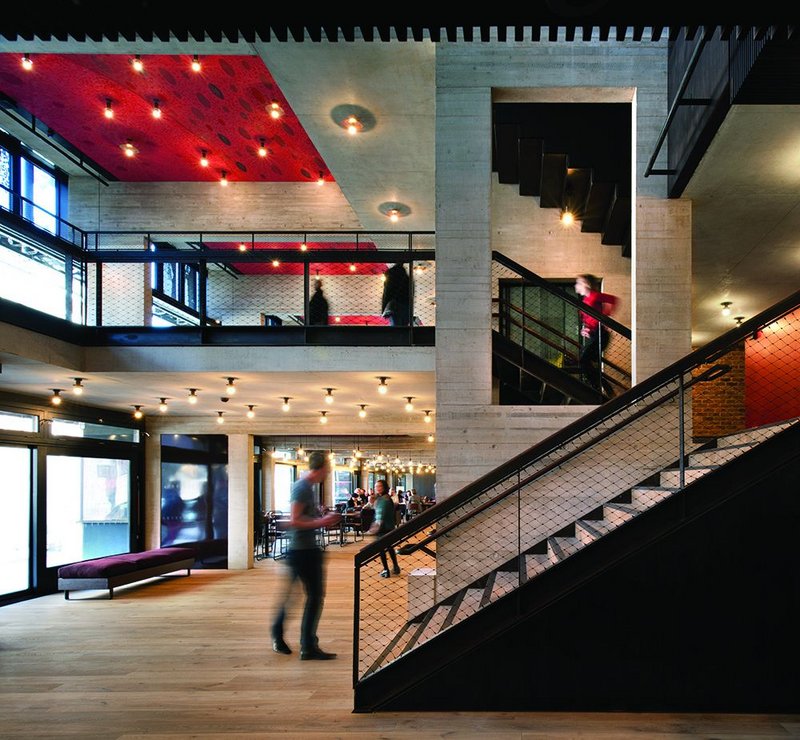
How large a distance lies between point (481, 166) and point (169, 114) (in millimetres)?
5659

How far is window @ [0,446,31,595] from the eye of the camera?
8914 millimetres

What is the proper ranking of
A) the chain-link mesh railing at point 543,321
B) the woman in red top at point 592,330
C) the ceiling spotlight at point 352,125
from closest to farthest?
the woman in red top at point 592,330, the ceiling spotlight at point 352,125, the chain-link mesh railing at point 543,321

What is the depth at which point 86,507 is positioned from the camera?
35.5 ft

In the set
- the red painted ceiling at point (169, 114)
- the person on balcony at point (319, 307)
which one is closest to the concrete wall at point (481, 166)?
the red painted ceiling at point (169, 114)

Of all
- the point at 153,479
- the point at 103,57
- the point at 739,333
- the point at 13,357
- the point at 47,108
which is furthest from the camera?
the point at 153,479

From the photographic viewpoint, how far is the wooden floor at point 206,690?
12.4 feet

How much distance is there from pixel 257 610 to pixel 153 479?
17.5ft

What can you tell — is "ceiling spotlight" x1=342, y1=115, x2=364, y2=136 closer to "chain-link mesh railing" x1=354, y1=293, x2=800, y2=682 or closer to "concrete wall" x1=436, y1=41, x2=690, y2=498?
"concrete wall" x1=436, y1=41, x2=690, y2=498

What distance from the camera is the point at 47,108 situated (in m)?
8.74

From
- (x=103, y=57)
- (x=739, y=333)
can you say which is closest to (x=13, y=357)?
(x=103, y=57)

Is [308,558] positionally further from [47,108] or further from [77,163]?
[77,163]

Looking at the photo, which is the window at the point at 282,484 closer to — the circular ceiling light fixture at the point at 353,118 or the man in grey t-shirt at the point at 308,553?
the circular ceiling light fixture at the point at 353,118

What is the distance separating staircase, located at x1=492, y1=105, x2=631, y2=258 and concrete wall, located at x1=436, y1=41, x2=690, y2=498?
3.10ft

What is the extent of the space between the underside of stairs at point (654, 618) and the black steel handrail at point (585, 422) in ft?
2.04
